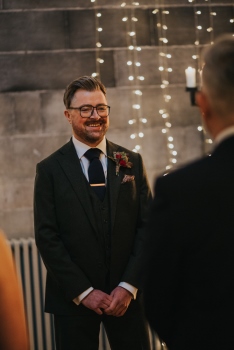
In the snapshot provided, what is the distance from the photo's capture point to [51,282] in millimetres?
3182

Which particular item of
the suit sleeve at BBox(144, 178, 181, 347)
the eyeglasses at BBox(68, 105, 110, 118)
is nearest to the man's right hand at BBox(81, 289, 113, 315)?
the eyeglasses at BBox(68, 105, 110, 118)

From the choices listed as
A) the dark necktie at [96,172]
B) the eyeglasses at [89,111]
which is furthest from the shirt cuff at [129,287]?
the eyeglasses at [89,111]

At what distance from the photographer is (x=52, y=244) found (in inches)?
122

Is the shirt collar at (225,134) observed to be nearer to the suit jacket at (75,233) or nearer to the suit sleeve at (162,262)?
the suit sleeve at (162,262)

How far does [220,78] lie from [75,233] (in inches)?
62.0

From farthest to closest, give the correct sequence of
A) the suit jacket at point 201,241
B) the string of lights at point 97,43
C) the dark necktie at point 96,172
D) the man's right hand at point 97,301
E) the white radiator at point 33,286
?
the string of lights at point 97,43 < the white radiator at point 33,286 < the dark necktie at point 96,172 < the man's right hand at point 97,301 < the suit jacket at point 201,241

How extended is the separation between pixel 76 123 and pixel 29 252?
Answer: 56.4 inches

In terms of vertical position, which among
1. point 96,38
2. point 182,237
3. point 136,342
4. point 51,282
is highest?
point 96,38

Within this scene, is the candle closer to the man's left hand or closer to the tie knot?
the tie knot

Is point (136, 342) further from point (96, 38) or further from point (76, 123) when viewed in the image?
point (96, 38)

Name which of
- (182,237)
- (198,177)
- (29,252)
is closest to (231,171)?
(198,177)

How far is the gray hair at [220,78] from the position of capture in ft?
5.45

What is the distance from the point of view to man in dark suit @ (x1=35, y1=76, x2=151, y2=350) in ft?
10.1

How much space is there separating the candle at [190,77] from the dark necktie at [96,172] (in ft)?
4.63
